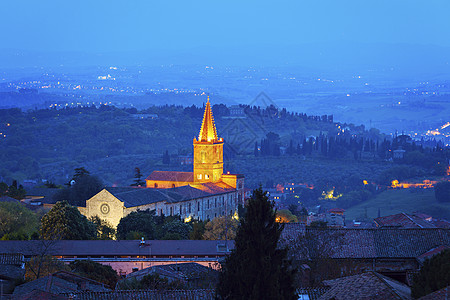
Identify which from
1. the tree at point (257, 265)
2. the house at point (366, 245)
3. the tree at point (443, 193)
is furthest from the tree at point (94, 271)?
the tree at point (443, 193)

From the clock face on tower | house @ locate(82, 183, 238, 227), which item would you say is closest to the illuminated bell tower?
house @ locate(82, 183, 238, 227)

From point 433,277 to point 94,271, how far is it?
21.8 m

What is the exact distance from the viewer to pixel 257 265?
23016 millimetres

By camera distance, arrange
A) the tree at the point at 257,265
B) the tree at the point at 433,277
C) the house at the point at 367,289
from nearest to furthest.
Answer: the tree at the point at 257,265, the tree at the point at 433,277, the house at the point at 367,289

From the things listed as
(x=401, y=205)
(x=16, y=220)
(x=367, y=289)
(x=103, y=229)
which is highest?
(x=16, y=220)

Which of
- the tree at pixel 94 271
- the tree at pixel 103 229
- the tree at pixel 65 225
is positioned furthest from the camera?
the tree at pixel 103 229

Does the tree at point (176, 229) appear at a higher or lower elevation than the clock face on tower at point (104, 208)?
lower

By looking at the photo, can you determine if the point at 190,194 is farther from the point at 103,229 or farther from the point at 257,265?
the point at 257,265

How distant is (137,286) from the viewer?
33.4m

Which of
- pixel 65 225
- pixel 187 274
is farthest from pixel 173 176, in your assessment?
pixel 187 274

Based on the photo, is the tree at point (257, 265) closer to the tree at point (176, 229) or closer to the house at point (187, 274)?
the house at point (187, 274)

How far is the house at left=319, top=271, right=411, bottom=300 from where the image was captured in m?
24.3

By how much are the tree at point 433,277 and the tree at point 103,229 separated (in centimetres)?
4145

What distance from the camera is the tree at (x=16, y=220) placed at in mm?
59031
